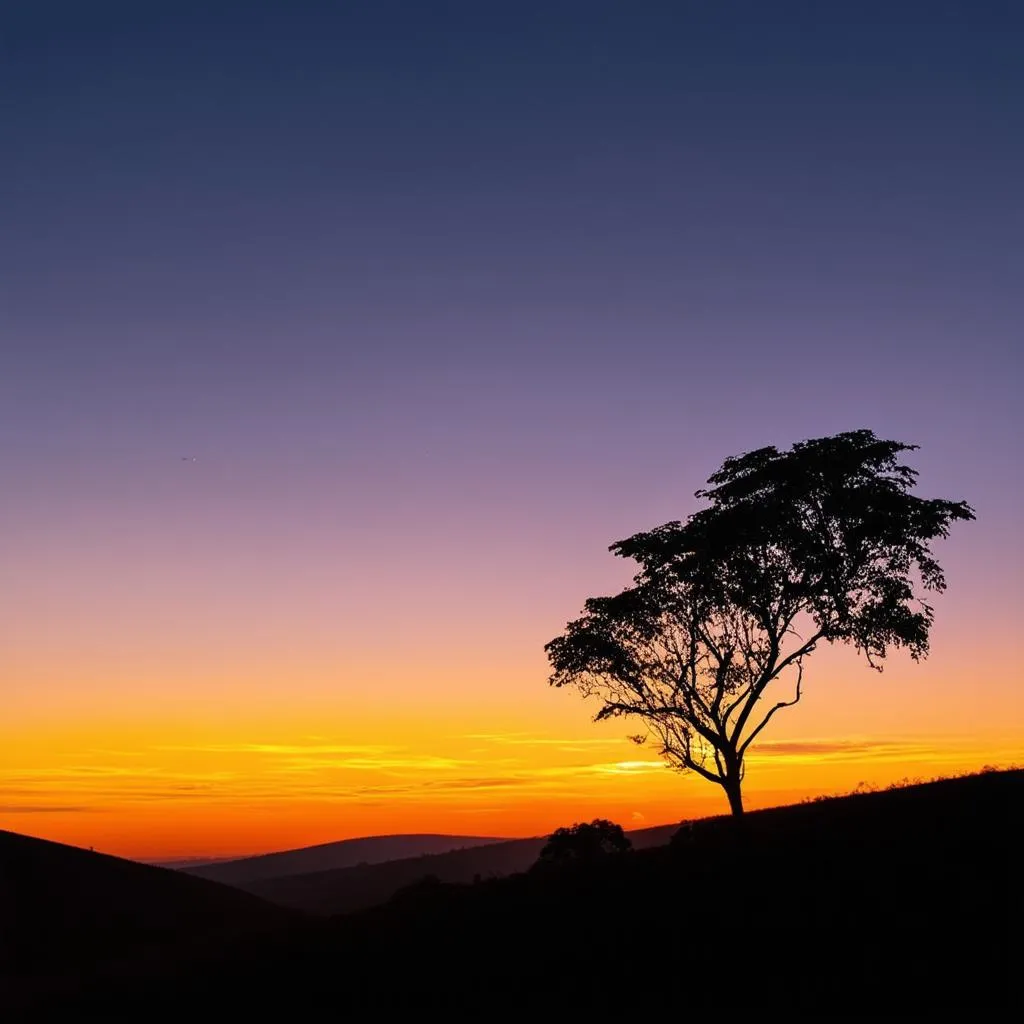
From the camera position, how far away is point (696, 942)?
73.9 ft

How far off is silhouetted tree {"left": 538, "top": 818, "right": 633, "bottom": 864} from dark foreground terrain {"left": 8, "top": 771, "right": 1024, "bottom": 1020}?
1658cm

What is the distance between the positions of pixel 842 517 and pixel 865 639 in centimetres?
548

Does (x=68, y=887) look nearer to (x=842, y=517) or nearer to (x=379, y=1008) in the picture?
(x=379, y=1008)

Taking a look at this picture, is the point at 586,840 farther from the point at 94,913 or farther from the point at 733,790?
the point at 94,913

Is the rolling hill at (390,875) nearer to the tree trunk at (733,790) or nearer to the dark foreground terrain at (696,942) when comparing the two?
the tree trunk at (733,790)

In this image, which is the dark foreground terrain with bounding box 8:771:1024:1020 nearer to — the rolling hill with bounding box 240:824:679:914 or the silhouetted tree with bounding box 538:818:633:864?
the silhouetted tree with bounding box 538:818:633:864

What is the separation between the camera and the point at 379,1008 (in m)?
22.6

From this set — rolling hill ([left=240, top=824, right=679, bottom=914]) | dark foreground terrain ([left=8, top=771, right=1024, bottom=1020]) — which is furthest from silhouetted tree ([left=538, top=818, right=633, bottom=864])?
rolling hill ([left=240, top=824, right=679, bottom=914])

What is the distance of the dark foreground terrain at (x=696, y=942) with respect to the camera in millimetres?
19656

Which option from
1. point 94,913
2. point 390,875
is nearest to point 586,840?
point 94,913

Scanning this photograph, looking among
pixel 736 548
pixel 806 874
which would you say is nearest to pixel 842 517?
pixel 736 548

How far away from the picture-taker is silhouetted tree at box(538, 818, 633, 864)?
49.6m

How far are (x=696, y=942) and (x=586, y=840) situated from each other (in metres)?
28.5

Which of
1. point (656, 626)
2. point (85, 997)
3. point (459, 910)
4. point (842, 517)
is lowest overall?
point (85, 997)
